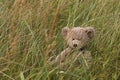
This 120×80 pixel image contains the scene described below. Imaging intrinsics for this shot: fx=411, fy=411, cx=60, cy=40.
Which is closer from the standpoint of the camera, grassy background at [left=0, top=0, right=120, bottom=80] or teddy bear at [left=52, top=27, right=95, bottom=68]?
grassy background at [left=0, top=0, right=120, bottom=80]

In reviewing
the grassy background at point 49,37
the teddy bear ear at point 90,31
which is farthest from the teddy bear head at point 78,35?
the grassy background at point 49,37

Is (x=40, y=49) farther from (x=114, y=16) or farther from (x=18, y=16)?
(x=114, y=16)

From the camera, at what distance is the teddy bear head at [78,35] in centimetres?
317

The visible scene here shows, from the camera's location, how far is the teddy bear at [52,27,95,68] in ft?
10.3

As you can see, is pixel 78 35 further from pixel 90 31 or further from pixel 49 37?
pixel 49 37

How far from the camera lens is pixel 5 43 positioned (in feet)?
10.3

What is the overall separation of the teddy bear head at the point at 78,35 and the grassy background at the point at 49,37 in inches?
4.2

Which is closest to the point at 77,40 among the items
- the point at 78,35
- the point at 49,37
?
the point at 78,35

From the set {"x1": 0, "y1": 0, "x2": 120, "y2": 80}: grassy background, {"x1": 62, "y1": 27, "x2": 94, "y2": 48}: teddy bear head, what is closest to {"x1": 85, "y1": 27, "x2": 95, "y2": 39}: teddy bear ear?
{"x1": 62, "y1": 27, "x2": 94, "y2": 48}: teddy bear head

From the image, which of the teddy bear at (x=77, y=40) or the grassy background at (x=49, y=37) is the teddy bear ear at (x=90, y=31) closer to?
the teddy bear at (x=77, y=40)

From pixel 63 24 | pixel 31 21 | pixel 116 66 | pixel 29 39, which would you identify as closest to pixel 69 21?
pixel 63 24

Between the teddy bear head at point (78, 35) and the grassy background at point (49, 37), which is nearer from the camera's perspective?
the grassy background at point (49, 37)

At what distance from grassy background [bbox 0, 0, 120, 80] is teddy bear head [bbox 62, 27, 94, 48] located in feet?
0.35

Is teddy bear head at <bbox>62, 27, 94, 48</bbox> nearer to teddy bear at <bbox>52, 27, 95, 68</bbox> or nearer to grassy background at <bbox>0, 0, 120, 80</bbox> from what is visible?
teddy bear at <bbox>52, 27, 95, 68</bbox>
